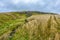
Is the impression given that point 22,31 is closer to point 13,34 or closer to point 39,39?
point 13,34

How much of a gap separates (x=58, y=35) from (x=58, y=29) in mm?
2272

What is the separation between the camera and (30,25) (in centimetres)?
3738

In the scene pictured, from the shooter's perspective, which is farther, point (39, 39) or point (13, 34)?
point (13, 34)

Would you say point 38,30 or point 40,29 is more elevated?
point 40,29

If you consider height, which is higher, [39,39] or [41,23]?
[41,23]

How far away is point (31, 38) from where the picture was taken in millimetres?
34781

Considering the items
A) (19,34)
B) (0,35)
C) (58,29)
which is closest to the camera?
(58,29)

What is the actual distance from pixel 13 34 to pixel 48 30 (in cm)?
862

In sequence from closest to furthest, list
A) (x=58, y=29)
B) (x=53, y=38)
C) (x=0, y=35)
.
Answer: (x=53, y=38) → (x=58, y=29) → (x=0, y=35)

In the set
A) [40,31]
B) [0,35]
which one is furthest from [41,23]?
[0,35]

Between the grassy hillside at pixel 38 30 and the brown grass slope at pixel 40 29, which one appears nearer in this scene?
the brown grass slope at pixel 40 29

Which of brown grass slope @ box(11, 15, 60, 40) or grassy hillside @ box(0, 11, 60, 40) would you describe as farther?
grassy hillside @ box(0, 11, 60, 40)

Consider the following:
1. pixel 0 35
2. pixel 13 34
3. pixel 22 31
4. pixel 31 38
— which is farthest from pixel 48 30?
pixel 0 35

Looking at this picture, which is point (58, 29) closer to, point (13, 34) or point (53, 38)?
point (53, 38)
